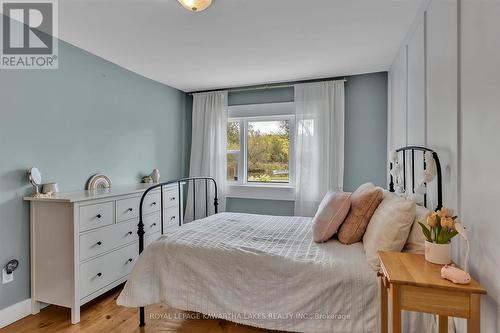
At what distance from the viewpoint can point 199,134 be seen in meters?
4.12

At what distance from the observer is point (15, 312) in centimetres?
203

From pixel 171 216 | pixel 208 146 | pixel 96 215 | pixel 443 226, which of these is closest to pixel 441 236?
pixel 443 226

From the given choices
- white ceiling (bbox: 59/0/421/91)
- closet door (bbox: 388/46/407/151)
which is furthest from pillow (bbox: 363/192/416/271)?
white ceiling (bbox: 59/0/421/91)

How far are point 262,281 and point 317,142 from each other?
2366 mm

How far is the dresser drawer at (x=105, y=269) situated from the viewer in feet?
6.89

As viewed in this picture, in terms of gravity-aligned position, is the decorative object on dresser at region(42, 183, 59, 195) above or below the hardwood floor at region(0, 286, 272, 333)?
above

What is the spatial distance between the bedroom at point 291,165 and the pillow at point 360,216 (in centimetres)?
2

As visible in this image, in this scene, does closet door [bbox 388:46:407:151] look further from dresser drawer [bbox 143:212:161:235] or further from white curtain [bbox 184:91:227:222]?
dresser drawer [bbox 143:212:161:235]

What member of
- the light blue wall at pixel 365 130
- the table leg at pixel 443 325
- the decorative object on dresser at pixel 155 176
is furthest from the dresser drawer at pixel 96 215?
the light blue wall at pixel 365 130

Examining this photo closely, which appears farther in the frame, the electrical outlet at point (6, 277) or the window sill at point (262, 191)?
the window sill at point (262, 191)

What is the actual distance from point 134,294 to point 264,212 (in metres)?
2.38

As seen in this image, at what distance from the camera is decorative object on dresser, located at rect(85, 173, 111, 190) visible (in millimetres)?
2656

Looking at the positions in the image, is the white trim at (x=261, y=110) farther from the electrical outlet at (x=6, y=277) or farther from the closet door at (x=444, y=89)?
the electrical outlet at (x=6, y=277)

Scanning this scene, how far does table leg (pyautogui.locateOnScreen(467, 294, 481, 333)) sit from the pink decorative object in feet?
0.19
